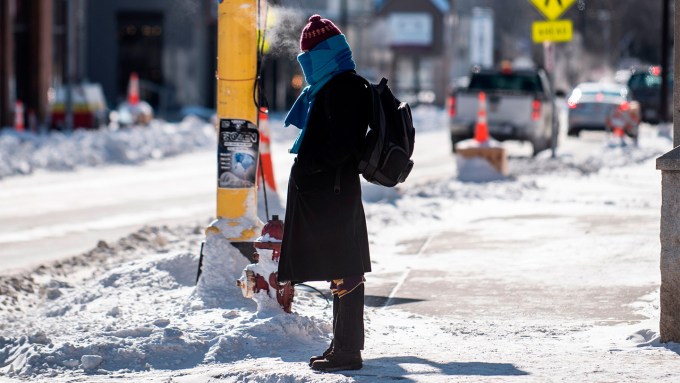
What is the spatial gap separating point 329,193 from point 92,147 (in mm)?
19323

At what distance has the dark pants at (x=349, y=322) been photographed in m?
6.98

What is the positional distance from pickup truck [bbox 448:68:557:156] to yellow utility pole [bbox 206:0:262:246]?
58.6 ft

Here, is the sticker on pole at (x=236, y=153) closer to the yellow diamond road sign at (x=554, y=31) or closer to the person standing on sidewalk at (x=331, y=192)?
the person standing on sidewalk at (x=331, y=192)

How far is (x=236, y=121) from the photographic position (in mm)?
9195

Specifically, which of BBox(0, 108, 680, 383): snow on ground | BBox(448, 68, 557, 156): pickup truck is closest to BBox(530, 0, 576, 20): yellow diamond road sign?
BBox(448, 68, 557, 156): pickup truck

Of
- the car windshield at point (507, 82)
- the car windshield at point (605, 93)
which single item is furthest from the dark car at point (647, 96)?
the car windshield at point (507, 82)

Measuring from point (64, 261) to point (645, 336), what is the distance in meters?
5.82

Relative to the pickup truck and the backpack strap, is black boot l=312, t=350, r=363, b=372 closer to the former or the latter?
the backpack strap

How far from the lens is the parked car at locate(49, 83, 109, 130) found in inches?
1307

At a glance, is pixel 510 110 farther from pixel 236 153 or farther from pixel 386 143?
pixel 386 143

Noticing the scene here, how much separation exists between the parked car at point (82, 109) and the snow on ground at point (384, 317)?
1961 cm

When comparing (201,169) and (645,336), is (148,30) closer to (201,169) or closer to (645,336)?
(201,169)

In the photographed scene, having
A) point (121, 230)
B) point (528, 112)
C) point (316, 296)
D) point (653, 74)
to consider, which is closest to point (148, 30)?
point (653, 74)

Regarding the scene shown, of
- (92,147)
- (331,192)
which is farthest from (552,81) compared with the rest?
(331,192)
